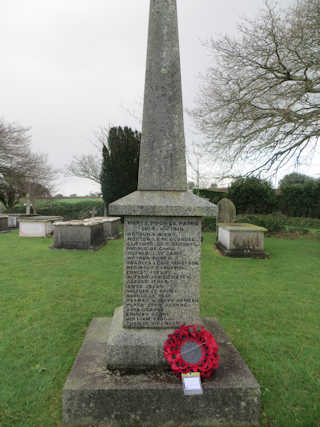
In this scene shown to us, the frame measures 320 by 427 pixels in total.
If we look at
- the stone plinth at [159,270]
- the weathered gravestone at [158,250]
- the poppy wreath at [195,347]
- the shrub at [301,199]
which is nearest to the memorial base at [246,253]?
the weathered gravestone at [158,250]

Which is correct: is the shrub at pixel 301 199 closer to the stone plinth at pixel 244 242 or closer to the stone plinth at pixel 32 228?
the stone plinth at pixel 244 242

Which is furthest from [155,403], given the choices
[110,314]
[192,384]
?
[110,314]

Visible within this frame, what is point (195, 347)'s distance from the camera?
2.56 metres

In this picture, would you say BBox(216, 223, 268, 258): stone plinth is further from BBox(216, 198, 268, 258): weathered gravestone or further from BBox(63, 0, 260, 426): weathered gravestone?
BBox(63, 0, 260, 426): weathered gravestone

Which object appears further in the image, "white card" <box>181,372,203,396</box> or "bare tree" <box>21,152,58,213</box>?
"bare tree" <box>21,152,58,213</box>

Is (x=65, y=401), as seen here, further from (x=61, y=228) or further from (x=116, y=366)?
(x=61, y=228)

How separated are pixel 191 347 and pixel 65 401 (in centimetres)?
116

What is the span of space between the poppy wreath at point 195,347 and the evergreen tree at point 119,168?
1580cm

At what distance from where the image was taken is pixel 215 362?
8.11ft

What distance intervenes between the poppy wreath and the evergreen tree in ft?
51.8

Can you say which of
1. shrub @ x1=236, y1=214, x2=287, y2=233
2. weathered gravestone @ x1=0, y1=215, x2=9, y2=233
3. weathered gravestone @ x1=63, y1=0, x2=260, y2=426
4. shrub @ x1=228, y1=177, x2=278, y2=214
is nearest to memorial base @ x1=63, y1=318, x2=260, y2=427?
weathered gravestone @ x1=63, y1=0, x2=260, y2=426

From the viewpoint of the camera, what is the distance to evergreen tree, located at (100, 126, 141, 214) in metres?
18.2

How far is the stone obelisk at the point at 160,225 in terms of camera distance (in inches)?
105

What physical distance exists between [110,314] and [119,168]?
14517mm
